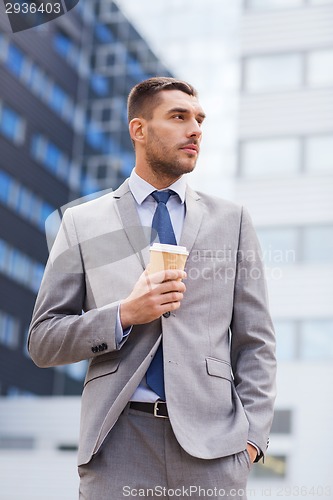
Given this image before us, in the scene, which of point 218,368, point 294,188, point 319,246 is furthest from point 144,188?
point 294,188

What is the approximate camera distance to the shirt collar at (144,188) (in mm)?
2078

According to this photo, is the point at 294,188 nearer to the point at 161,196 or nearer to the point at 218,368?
the point at 161,196

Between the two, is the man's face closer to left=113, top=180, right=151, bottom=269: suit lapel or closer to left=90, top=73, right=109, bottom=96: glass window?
left=113, top=180, right=151, bottom=269: suit lapel

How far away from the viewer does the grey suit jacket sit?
179 cm

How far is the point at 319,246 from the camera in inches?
355

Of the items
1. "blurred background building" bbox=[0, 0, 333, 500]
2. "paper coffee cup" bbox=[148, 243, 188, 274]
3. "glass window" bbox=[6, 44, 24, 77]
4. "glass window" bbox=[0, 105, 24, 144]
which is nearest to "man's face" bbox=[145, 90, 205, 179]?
"paper coffee cup" bbox=[148, 243, 188, 274]

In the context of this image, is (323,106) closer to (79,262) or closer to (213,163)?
(213,163)

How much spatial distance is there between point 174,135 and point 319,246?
7.17 metres

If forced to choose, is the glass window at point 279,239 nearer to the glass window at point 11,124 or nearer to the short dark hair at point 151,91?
the short dark hair at point 151,91

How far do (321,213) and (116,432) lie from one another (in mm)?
7588

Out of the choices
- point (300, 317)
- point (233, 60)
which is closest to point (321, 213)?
point (300, 317)

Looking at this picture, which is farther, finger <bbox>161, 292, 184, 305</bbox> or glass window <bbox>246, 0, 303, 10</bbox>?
glass window <bbox>246, 0, 303, 10</bbox>

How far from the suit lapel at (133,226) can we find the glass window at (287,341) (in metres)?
7.06

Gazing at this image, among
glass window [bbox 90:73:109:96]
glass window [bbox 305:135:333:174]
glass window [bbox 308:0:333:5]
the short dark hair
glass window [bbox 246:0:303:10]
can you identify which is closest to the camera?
the short dark hair
